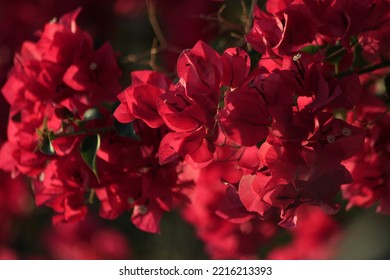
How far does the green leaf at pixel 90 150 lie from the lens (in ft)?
3.28

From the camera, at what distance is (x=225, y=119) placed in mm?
869

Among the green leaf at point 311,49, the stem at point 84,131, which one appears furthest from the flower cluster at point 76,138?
the green leaf at point 311,49

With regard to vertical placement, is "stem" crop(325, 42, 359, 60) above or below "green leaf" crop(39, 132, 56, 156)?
above

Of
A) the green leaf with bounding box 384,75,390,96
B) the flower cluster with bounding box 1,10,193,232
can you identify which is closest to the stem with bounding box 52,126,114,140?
the flower cluster with bounding box 1,10,193,232

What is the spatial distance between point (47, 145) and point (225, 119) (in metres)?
0.30

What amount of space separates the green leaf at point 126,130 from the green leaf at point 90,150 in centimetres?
4

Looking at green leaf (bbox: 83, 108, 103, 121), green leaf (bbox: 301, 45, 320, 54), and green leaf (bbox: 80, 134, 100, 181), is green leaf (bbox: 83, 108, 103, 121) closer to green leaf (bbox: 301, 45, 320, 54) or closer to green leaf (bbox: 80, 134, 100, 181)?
green leaf (bbox: 80, 134, 100, 181)

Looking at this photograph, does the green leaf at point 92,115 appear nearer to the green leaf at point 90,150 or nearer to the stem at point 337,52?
the green leaf at point 90,150

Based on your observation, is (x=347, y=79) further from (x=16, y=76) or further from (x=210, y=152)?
(x=16, y=76)

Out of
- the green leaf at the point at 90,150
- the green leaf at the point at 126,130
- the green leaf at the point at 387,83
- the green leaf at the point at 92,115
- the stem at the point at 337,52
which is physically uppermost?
the stem at the point at 337,52

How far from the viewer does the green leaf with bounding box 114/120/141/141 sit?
99cm

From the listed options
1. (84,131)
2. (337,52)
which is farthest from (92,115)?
(337,52)
